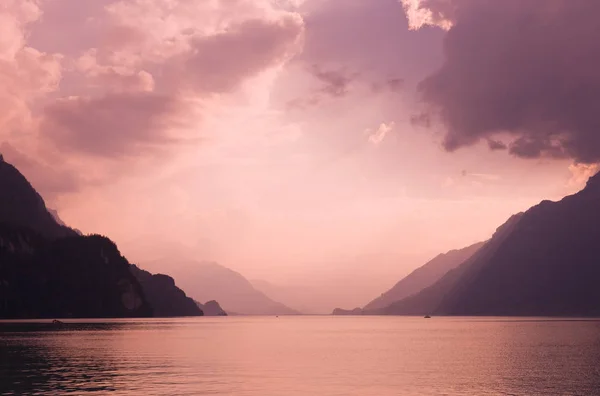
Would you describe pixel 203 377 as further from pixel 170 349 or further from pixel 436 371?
pixel 170 349

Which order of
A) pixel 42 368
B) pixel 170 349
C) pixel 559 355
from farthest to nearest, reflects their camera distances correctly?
pixel 170 349
pixel 559 355
pixel 42 368

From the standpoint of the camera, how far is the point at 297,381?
71.4 m

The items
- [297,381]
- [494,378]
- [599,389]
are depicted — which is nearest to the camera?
[599,389]

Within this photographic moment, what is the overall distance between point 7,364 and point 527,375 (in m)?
68.1

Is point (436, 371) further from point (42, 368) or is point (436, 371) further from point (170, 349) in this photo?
point (170, 349)

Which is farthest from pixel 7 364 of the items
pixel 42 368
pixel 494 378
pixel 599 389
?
→ pixel 599 389

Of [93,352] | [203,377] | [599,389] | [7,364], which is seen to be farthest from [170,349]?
[599,389]

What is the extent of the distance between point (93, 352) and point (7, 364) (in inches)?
1104

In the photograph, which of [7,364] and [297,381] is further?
[7,364]

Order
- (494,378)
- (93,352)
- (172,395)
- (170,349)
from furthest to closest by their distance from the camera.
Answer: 1. (170,349)
2. (93,352)
3. (494,378)
4. (172,395)

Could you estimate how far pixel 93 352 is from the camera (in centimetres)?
11569

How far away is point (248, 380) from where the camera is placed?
7238cm

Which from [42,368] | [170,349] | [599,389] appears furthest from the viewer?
[170,349]

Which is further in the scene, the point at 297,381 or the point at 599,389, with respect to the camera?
the point at 297,381
